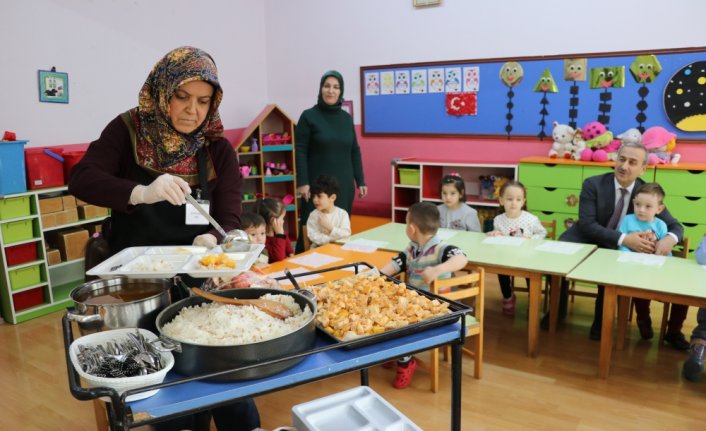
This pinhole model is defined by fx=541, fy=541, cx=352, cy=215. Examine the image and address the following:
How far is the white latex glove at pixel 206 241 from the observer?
69.2 inches

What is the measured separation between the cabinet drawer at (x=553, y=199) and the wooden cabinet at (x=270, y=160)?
8.71 ft

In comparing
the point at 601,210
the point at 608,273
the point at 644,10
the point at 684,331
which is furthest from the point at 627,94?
the point at 608,273

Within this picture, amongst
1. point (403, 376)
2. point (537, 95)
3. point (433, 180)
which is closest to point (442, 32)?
point (537, 95)

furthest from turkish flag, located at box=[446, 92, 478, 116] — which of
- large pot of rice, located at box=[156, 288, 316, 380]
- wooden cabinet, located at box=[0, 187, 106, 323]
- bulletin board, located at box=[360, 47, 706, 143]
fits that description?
large pot of rice, located at box=[156, 288, 316, 380]

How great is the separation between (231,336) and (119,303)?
282 millimetres

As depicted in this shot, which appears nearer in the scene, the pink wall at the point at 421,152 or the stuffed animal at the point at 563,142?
the stuffed animal at the point at 563,142

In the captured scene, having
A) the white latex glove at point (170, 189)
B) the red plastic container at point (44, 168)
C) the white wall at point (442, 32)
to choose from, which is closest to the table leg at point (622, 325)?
the white wall at point (442, 32)

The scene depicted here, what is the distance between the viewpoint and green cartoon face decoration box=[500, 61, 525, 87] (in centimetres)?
516

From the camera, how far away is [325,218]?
12.8ft

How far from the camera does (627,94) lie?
→ 187 inches

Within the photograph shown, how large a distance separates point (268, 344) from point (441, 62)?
16.1 feet

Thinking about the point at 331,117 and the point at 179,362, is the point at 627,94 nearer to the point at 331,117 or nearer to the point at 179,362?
the point at 331,117

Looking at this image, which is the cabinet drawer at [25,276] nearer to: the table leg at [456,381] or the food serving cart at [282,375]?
the food serving cart at [282,375]

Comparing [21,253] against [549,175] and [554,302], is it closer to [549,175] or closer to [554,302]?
[554,302]
